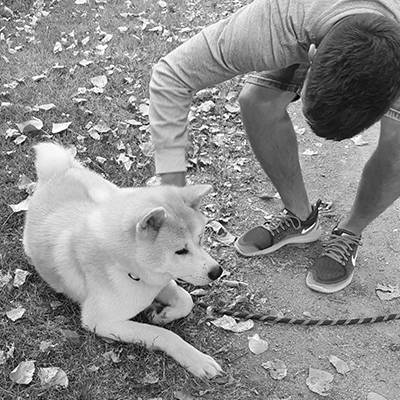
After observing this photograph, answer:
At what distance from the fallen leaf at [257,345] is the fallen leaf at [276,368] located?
3.0 inches

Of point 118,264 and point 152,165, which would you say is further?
point 152,165

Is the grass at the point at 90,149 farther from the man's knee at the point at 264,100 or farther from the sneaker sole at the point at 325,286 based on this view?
the man's knee at the point at 264,100

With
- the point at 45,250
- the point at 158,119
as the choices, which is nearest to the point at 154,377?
the point at 45,250

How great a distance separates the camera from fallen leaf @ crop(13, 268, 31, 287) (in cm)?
296

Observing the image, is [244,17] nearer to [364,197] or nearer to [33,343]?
[364,197]

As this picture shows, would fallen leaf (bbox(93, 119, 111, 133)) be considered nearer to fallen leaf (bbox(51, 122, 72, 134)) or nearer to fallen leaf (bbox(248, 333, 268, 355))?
fallen leaf (bbox(51, 122, 72, 134))

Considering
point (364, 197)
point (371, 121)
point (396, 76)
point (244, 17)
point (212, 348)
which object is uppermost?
point (244, 17)

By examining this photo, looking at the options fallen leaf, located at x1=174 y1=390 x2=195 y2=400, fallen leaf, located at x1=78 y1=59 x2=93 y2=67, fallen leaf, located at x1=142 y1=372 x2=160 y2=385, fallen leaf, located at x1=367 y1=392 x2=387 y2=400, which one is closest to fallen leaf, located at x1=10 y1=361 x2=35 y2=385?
fallen leaf, located at x1=142 y1=372 x2=160 y2=385

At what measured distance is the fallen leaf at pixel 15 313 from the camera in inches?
110

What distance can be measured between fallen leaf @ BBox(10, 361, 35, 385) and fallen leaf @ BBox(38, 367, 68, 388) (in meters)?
0.04

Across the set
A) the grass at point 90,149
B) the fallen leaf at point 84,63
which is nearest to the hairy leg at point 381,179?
the grass at point 90,149

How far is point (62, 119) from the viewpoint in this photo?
435cm

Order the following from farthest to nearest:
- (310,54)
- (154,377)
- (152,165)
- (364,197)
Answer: (152,165), (364,197), (154,377), (310,54)

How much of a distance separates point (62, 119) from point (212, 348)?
2.32 metres
